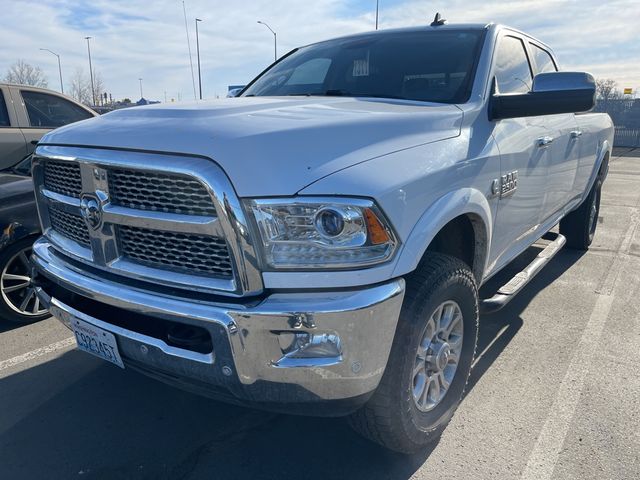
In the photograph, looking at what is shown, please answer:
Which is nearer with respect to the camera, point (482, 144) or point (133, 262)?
point (133, 262)

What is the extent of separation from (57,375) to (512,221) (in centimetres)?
288

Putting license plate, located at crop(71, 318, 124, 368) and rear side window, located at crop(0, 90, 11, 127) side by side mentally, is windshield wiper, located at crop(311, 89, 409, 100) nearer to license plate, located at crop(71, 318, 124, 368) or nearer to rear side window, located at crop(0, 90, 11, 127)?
license plate, located at crop(71, 318, 124, 368)

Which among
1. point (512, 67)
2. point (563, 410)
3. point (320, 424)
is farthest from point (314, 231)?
point (512, 67)

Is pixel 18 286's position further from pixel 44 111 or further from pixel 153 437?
pixel 44 111

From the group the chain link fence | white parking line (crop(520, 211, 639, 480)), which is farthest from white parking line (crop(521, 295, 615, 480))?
the chain link fence

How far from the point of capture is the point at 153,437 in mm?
2605

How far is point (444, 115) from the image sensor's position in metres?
2.49

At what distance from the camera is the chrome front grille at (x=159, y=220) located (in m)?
1.83

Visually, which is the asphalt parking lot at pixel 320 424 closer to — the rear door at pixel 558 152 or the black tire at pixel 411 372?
the black tire at pixel 411 372

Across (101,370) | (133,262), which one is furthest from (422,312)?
(101,370)

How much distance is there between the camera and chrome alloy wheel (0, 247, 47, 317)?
3.77m

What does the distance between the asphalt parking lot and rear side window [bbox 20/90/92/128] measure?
3922 mm

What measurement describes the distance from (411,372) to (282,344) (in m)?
0.63

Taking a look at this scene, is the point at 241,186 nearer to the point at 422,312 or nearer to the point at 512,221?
the point at 422,312
